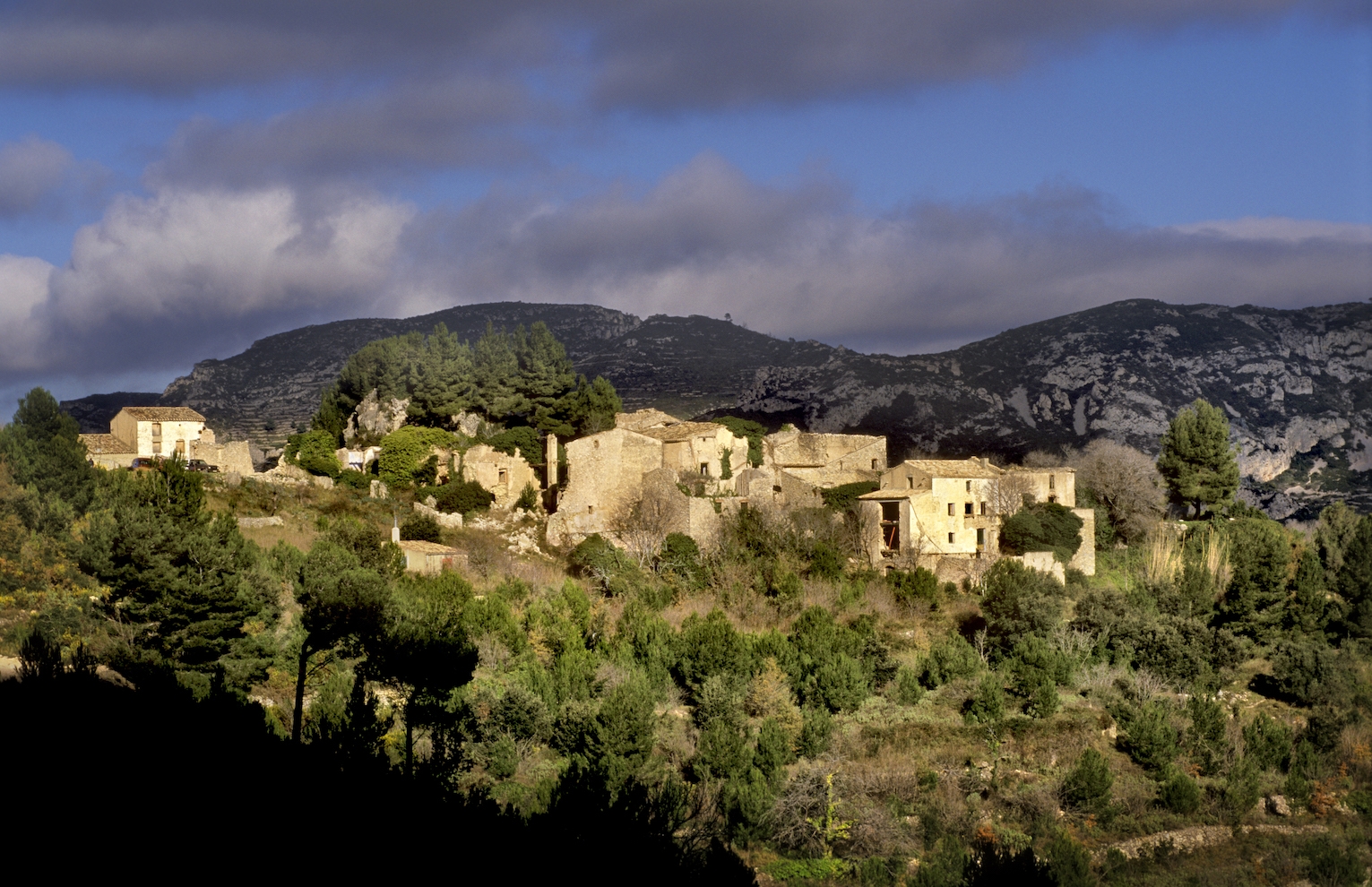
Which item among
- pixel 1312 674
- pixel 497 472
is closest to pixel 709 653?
pixel 497 472

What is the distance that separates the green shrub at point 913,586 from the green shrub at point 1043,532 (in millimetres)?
3379

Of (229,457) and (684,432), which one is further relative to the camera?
(229,457)

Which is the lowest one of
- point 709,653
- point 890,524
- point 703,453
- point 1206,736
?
point 1206,736

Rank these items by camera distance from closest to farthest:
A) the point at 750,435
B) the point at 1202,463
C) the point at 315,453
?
the point at 1202,463 < the point at 750,435 < the point at 315,453

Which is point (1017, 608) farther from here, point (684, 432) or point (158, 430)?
point (158, 430)

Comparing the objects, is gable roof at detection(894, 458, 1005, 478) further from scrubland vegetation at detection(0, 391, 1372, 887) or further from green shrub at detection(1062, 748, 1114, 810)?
green shrub at detection(1062, 748, 1114, 810)

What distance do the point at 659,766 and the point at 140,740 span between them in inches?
434

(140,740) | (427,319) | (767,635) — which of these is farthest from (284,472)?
(427,319)

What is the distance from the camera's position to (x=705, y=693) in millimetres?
27594

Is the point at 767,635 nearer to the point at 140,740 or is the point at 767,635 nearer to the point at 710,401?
the point at 140,740

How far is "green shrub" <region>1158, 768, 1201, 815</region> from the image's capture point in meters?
A: 25.8

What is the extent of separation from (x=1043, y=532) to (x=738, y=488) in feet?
32.7

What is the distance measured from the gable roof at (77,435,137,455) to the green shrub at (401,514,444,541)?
607 inches

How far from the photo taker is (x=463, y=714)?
24172 millimetres
